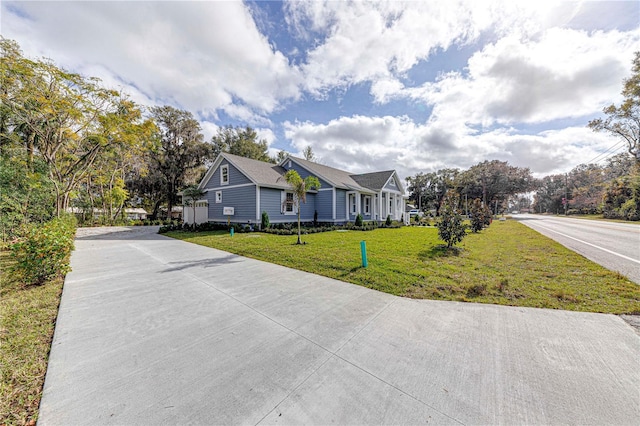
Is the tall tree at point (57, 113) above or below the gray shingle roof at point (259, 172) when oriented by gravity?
above

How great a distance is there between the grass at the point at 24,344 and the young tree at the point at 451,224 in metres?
9.65

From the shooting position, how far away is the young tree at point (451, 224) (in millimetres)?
8406

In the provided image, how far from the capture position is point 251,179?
1461cm

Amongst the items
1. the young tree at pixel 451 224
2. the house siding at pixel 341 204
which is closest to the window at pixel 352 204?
the house siding at pixel 341 204

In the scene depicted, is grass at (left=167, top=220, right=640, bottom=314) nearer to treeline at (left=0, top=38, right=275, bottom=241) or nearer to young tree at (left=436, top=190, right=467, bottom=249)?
young tree at (left=436, top=190, right=467, bottom=249)

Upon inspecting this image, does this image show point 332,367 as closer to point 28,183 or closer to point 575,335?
point 575,335

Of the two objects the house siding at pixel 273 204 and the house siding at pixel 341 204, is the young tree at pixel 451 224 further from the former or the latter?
the house siding at pixel 273 204

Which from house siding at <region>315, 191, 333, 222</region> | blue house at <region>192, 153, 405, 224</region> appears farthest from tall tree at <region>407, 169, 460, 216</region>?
house siding at <region>315, 191, 333, 222</region>

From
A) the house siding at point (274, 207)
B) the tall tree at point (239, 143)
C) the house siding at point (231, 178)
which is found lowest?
the house siding at point (274, 207)

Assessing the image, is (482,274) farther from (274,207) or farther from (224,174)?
(224,174)

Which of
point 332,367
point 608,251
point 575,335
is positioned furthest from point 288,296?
point 608,251

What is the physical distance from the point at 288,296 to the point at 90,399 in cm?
268

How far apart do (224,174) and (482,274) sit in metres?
16.8

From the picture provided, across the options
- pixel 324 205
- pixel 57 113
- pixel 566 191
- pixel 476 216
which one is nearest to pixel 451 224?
pixel 476 216
